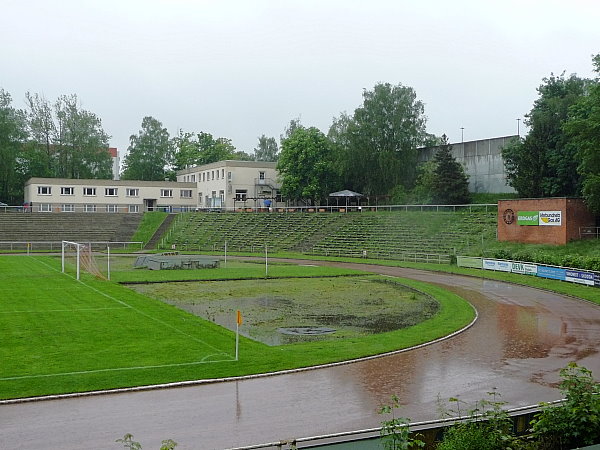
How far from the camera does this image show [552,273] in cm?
3847

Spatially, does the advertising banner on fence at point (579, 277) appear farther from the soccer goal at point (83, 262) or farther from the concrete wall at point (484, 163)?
the concrete wall at point (484, 163)

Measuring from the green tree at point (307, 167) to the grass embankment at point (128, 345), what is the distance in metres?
52.2

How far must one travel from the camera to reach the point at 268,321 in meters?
24.1

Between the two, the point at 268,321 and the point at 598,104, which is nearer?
the point at 268,321

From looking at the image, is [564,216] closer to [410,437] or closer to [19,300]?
[19,300]

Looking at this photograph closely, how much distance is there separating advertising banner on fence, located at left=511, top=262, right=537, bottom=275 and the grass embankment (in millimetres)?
13344

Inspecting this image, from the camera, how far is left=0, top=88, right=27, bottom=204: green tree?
84.6 m

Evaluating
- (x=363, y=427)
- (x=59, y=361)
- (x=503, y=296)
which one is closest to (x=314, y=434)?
(x=363, y=427)

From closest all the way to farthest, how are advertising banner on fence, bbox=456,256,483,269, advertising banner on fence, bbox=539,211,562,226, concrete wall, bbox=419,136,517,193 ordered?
advertising banner on fence, bbox=456,256,483,269 < advertising banner on fence, bbox=539,211,562,226 < concrete wall, bbox=419,136,517,193

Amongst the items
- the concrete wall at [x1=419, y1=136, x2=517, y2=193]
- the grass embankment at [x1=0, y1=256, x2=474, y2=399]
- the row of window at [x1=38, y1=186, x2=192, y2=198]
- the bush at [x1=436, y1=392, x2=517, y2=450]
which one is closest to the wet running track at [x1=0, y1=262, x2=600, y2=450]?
the grass embankment at [x1=0, y1=256, x2=474, y2=399]

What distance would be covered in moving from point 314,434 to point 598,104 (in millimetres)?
39465

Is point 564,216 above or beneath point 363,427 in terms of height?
above

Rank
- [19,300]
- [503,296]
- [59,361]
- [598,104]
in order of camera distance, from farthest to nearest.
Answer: [598,104] < [503,296] < [19,300] < [59,361]

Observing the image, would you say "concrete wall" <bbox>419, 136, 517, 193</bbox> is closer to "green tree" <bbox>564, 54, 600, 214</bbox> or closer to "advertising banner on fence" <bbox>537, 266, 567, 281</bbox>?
"green tree" <bbox>564, 54, 600, 214</bbox>
